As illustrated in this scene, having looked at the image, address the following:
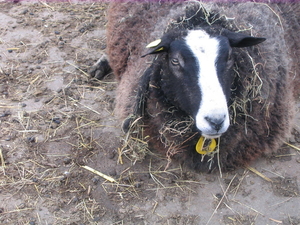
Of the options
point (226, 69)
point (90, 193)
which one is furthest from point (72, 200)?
point (226, 69)

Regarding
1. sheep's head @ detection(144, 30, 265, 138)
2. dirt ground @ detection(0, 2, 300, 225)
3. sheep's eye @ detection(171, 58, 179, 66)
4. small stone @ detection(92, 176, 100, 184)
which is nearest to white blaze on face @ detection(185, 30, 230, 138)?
sheep's head @ detection(144, 30, 265, 138)

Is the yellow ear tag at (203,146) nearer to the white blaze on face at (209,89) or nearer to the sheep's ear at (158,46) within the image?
the white blaze on face at (209,89)

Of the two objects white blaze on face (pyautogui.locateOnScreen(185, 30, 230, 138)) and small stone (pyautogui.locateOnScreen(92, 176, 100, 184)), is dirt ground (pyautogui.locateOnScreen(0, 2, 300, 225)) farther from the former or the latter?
white blaze on face (pyautogui.locateOnScreen(185, 30, 230, 138))

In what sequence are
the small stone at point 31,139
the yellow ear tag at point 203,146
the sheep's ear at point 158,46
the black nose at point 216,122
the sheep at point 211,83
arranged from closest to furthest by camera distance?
the black nose at point 216,122, the sheep at point 211,83, the sheep's ear at point 158,46, the yellow ear tag at point 203,146, the small stone at point 31,139

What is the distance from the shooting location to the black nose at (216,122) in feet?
9.46

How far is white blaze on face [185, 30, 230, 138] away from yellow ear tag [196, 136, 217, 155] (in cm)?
42

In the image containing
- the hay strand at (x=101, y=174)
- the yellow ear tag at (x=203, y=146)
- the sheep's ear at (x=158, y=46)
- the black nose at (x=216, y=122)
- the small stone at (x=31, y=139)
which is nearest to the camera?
the black nose at (x=216, y=122)

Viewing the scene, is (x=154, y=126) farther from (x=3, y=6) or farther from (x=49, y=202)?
(x=3, y=6)

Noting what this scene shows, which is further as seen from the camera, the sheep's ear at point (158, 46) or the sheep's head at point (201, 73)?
the sheep's ear at point (158, 46)

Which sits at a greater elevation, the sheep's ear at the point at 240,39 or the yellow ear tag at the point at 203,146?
the sheep's ear at the point at 240,39

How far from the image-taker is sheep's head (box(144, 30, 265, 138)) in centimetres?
293

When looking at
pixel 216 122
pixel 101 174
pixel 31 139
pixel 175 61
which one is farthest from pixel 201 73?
pixel 31 139

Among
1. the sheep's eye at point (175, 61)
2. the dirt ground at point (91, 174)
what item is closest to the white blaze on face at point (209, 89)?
the sheep's eye at point (175, 61)

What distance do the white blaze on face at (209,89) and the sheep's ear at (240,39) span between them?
19 centimetres
